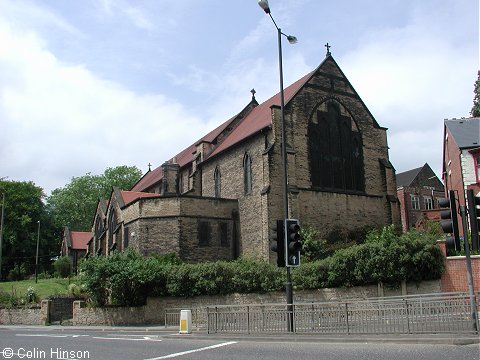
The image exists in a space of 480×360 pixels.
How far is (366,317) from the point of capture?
531 inches

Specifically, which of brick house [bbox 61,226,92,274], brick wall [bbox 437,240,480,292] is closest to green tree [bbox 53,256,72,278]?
brick house [bbox 61,226,92,274]

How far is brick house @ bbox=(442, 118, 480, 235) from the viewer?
112 feet

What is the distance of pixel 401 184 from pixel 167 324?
43.0 meters

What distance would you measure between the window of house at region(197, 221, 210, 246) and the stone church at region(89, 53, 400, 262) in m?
0.07

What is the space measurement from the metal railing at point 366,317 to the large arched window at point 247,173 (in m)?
18.7

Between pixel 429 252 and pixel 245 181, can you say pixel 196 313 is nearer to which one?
pixel 429 252

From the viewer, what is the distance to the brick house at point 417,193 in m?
53.8

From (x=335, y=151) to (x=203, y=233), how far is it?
11.0m

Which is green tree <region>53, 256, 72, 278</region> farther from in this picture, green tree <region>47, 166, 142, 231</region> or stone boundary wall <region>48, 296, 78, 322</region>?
stone boundary wall <region>48, 296, 78, 322</region>

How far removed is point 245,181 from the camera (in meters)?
35.1

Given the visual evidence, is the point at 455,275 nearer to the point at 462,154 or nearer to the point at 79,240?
the point at 462,154

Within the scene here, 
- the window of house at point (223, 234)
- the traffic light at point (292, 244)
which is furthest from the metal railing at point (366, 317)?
the window of house at point (223, 234)

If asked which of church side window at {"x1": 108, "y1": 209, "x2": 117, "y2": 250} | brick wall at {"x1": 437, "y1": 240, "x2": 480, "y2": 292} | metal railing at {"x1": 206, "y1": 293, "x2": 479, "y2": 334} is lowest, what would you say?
metal railing at {"x1": 206, "y1": 293, "x2": 479, "y2": 334}

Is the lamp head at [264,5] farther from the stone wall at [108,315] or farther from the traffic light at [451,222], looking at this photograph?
the stone wall at [108,315]
